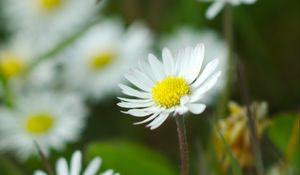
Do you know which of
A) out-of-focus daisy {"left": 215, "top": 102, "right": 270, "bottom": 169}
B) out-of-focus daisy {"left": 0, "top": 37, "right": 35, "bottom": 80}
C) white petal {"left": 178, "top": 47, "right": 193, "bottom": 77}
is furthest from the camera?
out-of-focus daisy {"left": 0, "top": 37, "right": 35, "bottom": 80}

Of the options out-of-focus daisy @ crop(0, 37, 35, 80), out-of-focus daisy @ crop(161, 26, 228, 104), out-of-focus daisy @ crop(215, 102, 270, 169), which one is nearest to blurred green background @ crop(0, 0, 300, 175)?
out-of-focus daisy @ crop(161, 26, 228, 104)

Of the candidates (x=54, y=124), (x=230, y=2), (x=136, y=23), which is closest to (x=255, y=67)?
(x=136, y=23)

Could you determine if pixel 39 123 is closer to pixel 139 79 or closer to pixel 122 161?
pixel 122 161

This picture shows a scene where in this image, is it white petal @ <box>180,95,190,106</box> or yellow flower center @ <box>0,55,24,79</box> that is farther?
yellow flower center @ <box>0,55,24,79</box>

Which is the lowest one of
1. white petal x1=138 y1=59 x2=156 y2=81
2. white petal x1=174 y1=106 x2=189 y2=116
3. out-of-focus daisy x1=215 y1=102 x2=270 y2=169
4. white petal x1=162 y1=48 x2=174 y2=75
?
white petal x1=174 y1=106 x2=189 y2=116

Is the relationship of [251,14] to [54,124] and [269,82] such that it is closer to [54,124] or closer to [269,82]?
[269,82]

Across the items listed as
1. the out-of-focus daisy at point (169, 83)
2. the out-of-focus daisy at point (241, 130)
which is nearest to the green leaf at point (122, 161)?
the out-of-focus daisy at point (241, 130)

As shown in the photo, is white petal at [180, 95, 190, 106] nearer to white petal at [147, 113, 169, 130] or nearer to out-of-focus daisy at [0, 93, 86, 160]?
white petal at [147, 113, 169, 130]
